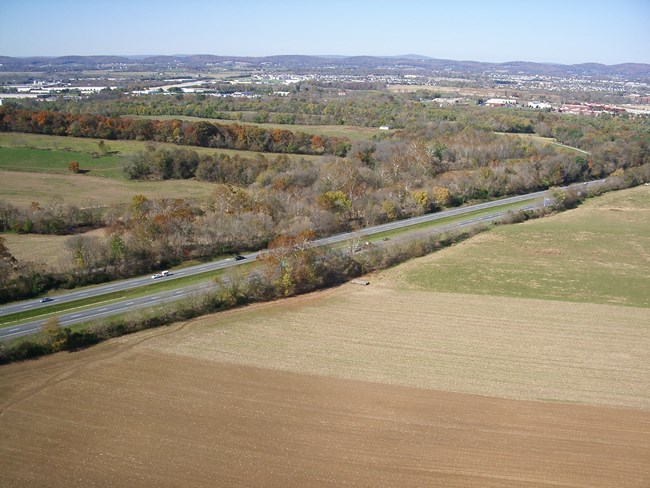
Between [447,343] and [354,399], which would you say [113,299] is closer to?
[354,399]

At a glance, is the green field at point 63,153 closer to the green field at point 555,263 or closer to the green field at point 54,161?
the green field at point 54,161

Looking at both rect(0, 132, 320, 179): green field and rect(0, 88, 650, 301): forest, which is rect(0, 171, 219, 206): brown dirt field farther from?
rect(0, 132, 320, 179): green field

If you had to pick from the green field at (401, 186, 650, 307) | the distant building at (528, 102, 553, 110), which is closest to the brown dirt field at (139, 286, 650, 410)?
the green field at (401, 186, 650, 307)

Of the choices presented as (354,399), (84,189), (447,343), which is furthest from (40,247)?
(447,343)

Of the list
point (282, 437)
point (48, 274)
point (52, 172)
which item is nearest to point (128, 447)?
point (282, 437)

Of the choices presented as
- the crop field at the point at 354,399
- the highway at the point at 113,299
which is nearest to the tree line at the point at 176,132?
the highway at the point at 113,299

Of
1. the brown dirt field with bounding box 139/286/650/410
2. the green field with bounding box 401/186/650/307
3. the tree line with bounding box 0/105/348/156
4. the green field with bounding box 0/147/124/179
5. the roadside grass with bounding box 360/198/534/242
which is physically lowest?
the brown dirt field with bounding box 139/286/650/410
